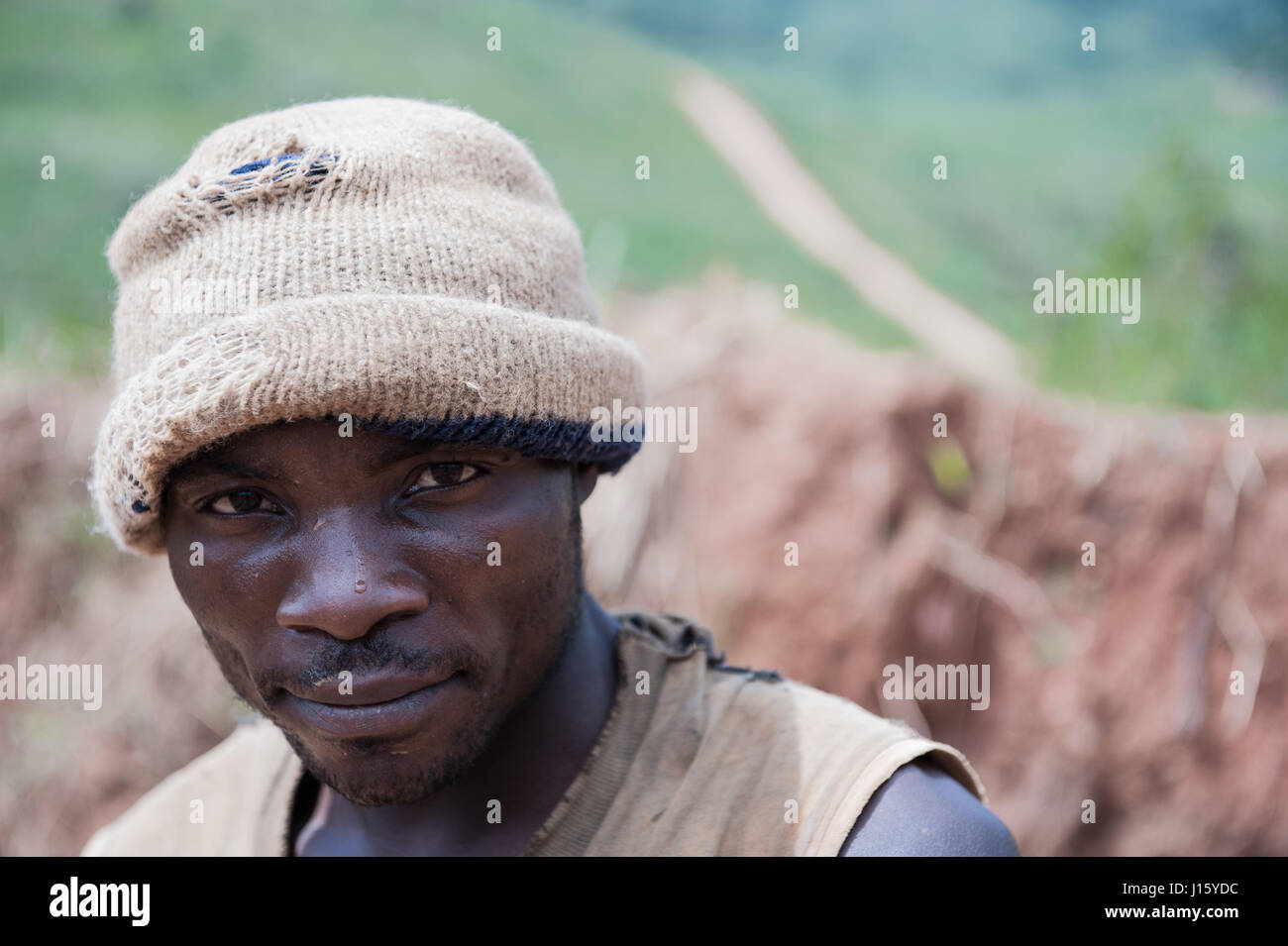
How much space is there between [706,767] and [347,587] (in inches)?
27.9

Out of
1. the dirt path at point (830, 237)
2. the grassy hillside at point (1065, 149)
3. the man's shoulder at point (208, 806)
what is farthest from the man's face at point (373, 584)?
the grassy hillside at point (1065, 149)

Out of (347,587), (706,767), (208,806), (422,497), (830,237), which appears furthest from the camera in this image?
(830,237)

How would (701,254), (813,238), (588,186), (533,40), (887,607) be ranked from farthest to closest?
(533,40), (813,238), (588,186), (701,254), (887,607)

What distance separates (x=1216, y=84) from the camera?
12.3m

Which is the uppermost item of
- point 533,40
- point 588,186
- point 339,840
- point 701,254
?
point 533,40

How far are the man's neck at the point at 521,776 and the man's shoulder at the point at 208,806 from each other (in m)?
0.32

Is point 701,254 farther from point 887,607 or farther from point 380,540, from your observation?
point 380,540

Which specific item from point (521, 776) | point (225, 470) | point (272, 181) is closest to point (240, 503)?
point (225, 470)

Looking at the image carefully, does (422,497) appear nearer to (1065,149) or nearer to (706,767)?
(706,767)

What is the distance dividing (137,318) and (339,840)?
105 centimetres

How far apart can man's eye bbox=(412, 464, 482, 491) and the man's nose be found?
11 centimetres

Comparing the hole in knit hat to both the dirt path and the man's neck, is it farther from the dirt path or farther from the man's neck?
the dirt path

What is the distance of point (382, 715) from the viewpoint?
1.70 metres

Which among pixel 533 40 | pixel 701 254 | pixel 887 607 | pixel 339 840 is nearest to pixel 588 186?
pixel 701 254
